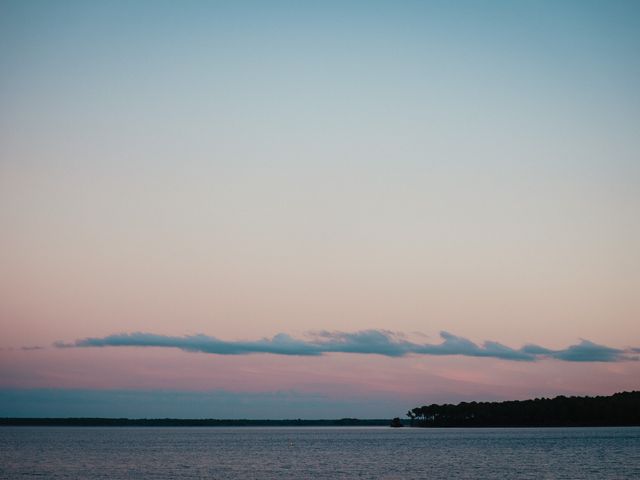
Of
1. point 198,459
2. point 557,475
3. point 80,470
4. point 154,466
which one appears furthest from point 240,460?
point 557,475

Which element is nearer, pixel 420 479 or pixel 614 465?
pixel 420 479

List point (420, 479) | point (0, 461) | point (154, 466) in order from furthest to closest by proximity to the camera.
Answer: point (0, 461)
point (154, 466)
point (420, 479)

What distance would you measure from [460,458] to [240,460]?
35645mm

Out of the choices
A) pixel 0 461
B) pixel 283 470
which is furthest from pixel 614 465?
pixel 0 461

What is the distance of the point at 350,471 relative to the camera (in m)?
99.6

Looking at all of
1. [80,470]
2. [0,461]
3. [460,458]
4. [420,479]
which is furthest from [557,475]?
[0,461]

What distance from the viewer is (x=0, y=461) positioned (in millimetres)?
118750

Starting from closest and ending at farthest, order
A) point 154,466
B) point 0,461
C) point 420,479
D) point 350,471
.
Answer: point 420,479 < point 350,471 < point 154,466 < point 0,461

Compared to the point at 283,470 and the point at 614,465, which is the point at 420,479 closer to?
the point at 283,470

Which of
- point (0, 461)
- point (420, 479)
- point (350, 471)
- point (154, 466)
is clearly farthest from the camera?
point (0, 461)

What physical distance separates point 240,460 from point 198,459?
25.2 feet

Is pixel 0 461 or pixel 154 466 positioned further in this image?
pixel 0 461

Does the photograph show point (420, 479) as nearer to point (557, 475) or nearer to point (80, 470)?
point (557, 475)

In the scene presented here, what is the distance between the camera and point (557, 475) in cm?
8981
